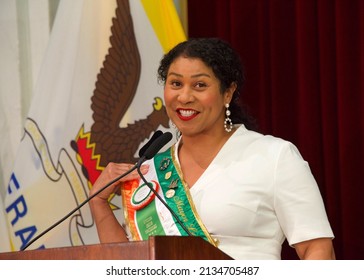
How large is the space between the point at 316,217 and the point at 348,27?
0.87 m

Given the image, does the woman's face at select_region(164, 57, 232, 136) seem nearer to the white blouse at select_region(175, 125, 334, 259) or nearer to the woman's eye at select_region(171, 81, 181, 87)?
the woman's eye at select_region(171, 81, 181, 87)

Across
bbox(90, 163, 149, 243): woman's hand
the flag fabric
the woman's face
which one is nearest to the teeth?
the woman's face

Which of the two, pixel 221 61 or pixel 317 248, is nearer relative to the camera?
pixel 317 248

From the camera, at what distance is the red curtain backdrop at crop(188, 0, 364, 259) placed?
2.54 metres

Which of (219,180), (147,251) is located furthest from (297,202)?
(147,251)

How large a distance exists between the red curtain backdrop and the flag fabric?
0.29m

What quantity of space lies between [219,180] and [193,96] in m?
0.23

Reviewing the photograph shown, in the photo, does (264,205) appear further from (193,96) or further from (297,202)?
(193,96)

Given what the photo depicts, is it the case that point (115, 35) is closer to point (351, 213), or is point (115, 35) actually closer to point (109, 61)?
point (109, 61)

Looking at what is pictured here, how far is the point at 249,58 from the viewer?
9.02ft

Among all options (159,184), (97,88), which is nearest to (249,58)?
(97,88)

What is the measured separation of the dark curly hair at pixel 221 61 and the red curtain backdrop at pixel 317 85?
48cm

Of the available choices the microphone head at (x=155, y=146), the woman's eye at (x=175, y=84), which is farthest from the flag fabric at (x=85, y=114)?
the microphone head at (x=155, y=146)

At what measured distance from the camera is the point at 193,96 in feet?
6.73
